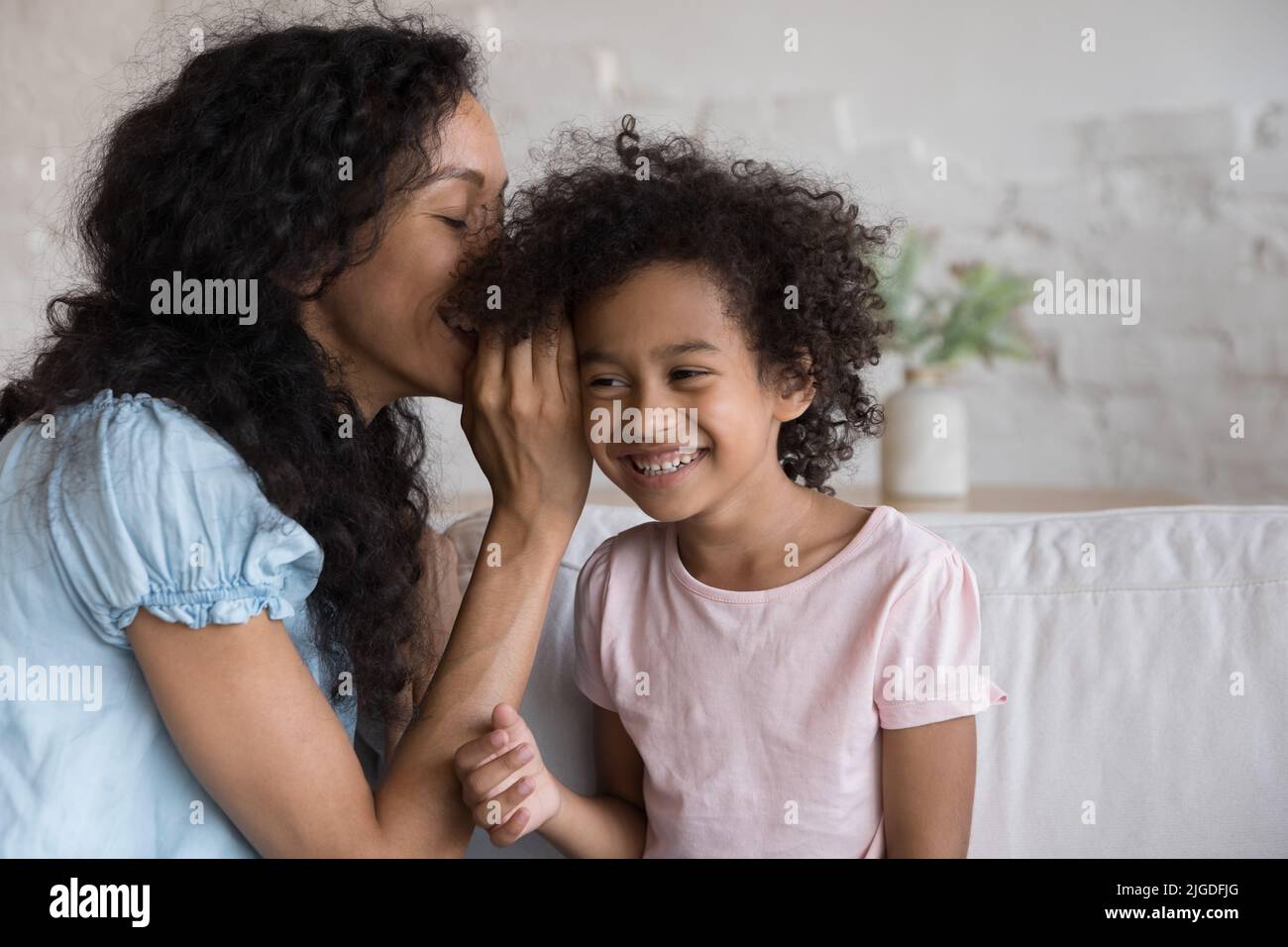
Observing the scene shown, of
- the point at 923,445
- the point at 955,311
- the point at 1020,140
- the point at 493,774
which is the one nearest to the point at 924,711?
the point at 493,774

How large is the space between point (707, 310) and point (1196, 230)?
7.11 feet

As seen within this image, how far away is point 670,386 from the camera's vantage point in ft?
3.75

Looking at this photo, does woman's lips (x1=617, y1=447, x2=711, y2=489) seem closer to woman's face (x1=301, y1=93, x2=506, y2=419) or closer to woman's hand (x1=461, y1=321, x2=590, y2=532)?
woman's hand (x1=461, y1=321, x2=590, y2=532)

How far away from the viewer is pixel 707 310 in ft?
3.81

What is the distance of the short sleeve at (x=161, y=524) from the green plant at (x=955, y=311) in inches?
69.8

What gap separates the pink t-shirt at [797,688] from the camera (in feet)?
3.78

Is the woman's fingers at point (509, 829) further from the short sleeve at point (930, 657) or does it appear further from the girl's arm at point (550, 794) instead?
the short sleeve at point (930, 657)

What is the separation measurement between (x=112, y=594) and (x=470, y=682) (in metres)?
0.31

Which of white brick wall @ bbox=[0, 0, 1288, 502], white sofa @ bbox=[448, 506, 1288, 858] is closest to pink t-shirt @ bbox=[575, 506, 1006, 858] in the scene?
white sofa @ bbox=[448, 506, 1288, 858]

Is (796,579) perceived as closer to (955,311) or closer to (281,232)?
(281,232)
